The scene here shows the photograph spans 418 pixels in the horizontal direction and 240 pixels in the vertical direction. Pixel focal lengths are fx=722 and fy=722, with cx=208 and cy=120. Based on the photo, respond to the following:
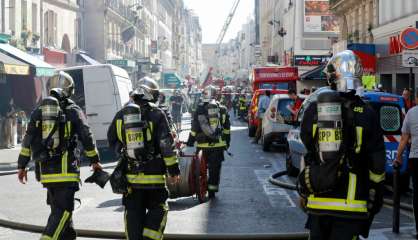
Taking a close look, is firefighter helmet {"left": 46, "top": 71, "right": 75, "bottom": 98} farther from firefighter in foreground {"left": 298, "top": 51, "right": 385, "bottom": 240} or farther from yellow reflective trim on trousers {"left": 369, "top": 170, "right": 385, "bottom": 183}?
yellow reflective trim on trousers {"left": 369, "top": 170, "right": 385, "bottom": 183}

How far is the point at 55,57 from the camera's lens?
1337 inches

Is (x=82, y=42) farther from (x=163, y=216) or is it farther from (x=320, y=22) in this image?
(x=163, y=216)

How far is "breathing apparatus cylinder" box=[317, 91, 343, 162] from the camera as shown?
488cm

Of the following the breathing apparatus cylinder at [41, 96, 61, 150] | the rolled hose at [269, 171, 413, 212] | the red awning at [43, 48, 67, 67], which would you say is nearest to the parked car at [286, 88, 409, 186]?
the rolled hose at [269, 171, 413, 212]

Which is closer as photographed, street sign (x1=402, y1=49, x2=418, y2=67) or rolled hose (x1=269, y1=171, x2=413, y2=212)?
rolled hose (x1=269, y1=171, x2=413, y2=212)

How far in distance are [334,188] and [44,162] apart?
307 centimetres

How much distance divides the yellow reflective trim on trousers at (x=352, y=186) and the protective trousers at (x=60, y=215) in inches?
111

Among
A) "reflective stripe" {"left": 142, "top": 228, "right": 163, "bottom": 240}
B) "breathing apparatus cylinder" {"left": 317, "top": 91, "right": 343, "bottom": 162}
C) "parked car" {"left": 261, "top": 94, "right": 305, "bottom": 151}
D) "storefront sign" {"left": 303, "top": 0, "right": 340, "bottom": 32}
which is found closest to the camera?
"breathing apparatus cylinder" {"left": 317, "top": 91, "right": 343, "bottom": 162}

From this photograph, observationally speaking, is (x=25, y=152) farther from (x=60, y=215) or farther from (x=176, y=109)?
(x=176, y=109)

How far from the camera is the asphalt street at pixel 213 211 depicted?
28.4 ft

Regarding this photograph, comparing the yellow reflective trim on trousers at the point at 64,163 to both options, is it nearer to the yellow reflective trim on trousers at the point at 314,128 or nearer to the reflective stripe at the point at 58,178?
the reflective stripe at the point at 58,178

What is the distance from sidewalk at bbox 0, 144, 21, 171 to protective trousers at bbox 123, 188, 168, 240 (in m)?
10.6

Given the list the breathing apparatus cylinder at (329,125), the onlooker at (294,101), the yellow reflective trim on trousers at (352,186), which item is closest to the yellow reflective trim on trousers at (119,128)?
the breathing apparatus cylinder at (329,125)

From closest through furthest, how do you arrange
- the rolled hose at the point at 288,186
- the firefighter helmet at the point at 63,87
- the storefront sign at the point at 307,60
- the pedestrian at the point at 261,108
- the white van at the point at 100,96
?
the firefighter helmet at the point at 63,87 → the rolled hose at the point at 288,186 → the white van at the point at 100,96 → the pedestrian at the point at 261,108 → the storefront sign at the point at 307,60
